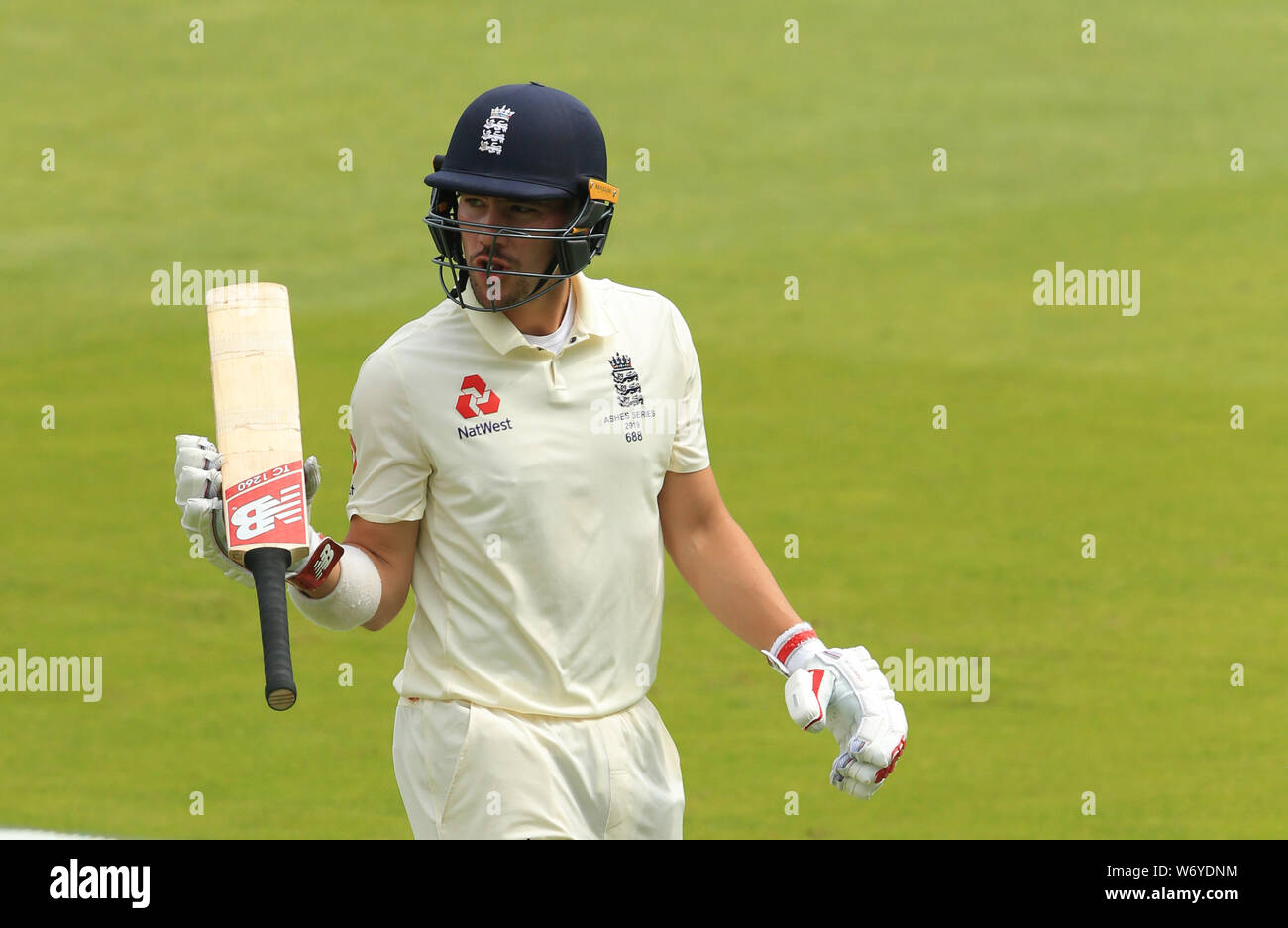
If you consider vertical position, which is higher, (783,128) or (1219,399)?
(783,128)

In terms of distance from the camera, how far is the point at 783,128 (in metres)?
18.9

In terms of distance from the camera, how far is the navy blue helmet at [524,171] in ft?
14.9

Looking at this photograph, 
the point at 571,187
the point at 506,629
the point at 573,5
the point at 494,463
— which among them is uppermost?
the point at 573,5

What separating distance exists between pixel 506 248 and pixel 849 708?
Result: 1349 millimetres

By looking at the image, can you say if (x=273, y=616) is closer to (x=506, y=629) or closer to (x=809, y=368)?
(x=506, y=629)

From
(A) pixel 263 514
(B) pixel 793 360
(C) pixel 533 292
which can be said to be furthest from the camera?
(B) pixel 793 360

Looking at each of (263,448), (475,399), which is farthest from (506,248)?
(263,448)

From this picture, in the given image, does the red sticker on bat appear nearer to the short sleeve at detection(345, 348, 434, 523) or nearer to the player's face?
the short sleeve at detection(345, 348, 434, 523)

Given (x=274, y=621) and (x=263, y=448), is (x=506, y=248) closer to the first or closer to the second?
(x=263, y=448)

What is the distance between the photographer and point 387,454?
4.55 m

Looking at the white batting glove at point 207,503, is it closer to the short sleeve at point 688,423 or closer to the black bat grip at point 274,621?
the black bat grip at point 274,621

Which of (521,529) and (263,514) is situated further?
(521,529)

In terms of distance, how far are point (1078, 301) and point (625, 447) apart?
486 inches

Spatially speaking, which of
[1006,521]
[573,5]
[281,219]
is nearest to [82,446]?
[281,219]
